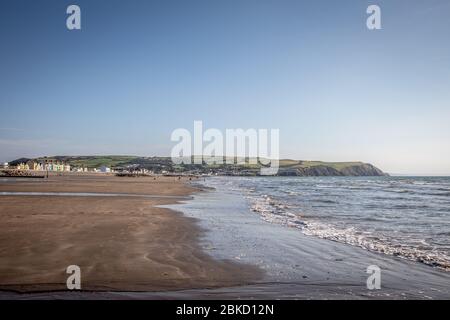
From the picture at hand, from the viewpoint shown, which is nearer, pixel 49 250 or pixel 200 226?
pixel 49 250

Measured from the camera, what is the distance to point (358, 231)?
611 inches

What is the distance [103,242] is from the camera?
36.2 feet

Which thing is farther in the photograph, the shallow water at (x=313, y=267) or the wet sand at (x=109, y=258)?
the wet sand at (x=109, y=258)

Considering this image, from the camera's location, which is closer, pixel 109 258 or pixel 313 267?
pixel 313 267

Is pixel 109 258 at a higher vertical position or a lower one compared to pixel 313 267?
higher

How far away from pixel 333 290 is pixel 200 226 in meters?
9.14

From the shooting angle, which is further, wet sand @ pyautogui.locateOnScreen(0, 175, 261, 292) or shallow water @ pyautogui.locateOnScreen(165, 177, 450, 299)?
wet sand @ pyautogui.locateOnScreen(0, 175, 261, 292)
